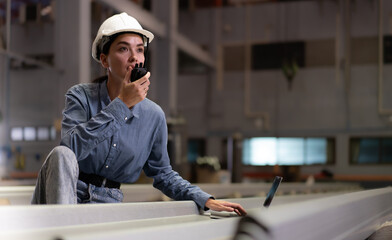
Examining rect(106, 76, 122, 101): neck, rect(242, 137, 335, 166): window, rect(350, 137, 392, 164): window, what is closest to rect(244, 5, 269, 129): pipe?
rect(242, 137, 335, 166): window

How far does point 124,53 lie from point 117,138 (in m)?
0.26

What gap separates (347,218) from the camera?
1.05 meters

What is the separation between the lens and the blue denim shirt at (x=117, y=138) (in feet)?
4.64

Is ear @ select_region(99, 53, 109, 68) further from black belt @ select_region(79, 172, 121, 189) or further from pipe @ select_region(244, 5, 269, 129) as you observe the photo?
pipe @ select_region(244, 5, 269, 129)

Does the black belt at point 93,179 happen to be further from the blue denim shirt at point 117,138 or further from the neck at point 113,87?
the neck at point 113,87

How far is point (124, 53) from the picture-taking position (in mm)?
1559

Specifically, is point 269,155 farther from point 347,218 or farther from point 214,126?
point 347,218

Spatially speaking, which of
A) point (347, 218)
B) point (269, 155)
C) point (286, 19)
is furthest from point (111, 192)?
point (286, 19)

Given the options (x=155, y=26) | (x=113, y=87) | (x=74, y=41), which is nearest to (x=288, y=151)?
(x=155, y=26)

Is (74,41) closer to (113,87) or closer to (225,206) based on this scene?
(113,87)

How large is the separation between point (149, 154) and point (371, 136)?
11.4m

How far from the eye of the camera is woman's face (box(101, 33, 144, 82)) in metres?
1.55

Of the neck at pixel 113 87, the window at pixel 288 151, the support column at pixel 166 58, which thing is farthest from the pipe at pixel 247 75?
the neck at pixel 113 87

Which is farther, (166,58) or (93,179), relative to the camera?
(166,58)
